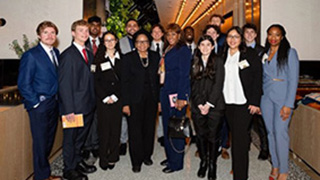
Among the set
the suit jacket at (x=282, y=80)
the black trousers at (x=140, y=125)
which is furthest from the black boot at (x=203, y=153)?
the suit jacket at (x=282, y=80)

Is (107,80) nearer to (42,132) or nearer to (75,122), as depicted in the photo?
(75,122)

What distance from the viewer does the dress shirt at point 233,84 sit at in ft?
9.42

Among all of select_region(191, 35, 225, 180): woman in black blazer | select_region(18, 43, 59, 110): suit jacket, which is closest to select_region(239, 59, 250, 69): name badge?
select_region(191, 35, 225, 180): woman in black blazer

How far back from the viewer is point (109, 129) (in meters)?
3.50

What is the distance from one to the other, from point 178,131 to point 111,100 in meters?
0.83

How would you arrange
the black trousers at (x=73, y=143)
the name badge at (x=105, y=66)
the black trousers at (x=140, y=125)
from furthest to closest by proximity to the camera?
the black trousers at (x=140, y=125) → the name badge at (x=105, y=66) → the black trousers at (x=73, y=143)

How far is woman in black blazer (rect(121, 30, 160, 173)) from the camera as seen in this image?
3309 millimetres

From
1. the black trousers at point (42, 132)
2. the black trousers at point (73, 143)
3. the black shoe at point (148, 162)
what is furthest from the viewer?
the black shoe at point (148, 162)

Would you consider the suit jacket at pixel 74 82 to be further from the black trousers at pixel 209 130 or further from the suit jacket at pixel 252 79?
the suit jacket at pixel 252 79

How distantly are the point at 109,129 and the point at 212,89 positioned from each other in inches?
52.6

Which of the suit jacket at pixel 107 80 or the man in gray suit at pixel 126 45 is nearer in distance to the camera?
the suit jacket at pixel 107 80

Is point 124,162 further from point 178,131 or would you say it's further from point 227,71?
point 227,71

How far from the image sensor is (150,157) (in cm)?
377

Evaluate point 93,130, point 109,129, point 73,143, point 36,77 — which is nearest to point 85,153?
point 93,130
